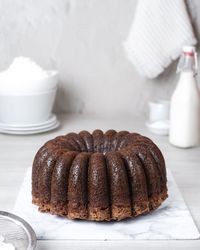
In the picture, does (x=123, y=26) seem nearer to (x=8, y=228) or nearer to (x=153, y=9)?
(x=153, y=9)

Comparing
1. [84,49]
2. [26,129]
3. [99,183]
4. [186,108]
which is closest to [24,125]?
[26,129]

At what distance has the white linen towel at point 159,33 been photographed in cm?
155

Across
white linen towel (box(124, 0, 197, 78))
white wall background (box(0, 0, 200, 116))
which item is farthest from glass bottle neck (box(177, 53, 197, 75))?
white wall background (box(0, 0, 200, 116))

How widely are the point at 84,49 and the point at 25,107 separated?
308 mm

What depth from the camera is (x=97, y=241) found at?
893 mm

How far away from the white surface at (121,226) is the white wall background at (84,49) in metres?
0.73

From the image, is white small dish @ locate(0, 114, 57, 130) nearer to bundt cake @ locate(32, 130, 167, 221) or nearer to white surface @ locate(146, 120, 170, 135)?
white surface @ locate(146, 120, 170, 135)

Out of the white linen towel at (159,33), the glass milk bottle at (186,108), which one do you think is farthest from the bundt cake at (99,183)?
the white linen towel at (159,33)

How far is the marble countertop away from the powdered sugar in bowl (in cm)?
6

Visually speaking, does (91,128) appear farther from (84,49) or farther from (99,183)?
(99,183)

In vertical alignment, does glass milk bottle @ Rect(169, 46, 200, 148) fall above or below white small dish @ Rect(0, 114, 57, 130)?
above

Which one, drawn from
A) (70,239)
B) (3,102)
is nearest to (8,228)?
(70,239)

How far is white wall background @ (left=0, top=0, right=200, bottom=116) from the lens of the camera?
64.9 inches

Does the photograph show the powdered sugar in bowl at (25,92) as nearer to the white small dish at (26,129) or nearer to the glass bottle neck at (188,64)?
the white small dish at (26,129)
